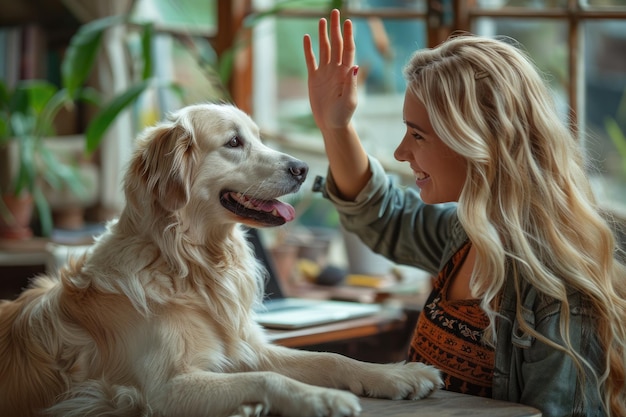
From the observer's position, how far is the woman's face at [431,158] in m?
1.60

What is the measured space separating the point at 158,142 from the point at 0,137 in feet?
6.29

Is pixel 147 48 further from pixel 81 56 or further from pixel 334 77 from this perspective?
pixel 334 77

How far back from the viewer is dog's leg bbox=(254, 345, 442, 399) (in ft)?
4.68

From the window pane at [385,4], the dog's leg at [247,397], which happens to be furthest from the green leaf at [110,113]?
the dog's leg at [247,397]

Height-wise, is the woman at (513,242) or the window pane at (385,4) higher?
the window pane at (385,4)

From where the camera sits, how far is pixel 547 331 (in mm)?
1452

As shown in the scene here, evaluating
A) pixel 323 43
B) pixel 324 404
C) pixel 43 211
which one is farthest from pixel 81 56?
pixel 324 404

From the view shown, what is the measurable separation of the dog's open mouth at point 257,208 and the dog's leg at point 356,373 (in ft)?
0.84

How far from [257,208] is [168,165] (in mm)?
206

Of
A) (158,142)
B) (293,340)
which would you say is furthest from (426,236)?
(158,142)

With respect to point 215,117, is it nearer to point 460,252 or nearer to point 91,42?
point 460,252

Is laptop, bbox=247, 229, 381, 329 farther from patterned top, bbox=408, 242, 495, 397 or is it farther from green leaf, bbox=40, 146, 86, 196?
green leaf, bbox=40, 146, 86, 196

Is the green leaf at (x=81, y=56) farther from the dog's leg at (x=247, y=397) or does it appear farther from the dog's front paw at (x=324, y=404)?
the dog's front paw at (x=324, y=404)

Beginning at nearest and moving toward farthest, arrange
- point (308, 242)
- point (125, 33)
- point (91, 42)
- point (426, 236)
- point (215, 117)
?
point (215, 117)
point (426, 236)
point (91, 42)
point (308, 242)
point (125, 33)
